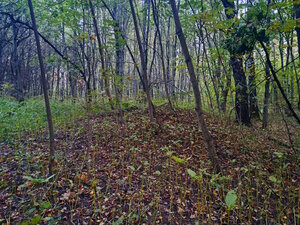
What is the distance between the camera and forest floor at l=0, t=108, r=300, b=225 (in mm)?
2111

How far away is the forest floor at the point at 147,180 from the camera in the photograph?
2.11m

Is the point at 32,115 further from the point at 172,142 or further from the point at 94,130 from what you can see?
the point at 172,142

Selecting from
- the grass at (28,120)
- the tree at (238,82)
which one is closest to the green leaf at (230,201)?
the tree at (238,82)

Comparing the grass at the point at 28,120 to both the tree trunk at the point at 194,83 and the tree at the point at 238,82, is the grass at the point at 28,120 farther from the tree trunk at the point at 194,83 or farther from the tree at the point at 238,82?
the tree at the point at 238,82

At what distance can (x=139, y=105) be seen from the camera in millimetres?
7469

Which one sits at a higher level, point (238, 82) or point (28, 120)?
point (238, 82)

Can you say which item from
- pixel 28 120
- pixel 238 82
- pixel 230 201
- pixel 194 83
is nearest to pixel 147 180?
pixel 230 201

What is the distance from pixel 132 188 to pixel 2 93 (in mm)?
12791

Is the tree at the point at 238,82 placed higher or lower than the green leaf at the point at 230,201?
higher

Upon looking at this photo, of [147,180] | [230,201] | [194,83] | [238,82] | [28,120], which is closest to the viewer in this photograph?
[230,201]

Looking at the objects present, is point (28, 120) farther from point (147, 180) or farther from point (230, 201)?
point (230, 201)

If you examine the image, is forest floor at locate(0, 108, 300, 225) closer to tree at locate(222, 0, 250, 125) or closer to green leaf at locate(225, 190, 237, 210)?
green leaf at locate(225, 190, 237, 210)

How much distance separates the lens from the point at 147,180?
283 cm

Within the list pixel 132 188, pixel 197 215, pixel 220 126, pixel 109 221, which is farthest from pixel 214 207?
pixel 220 126
